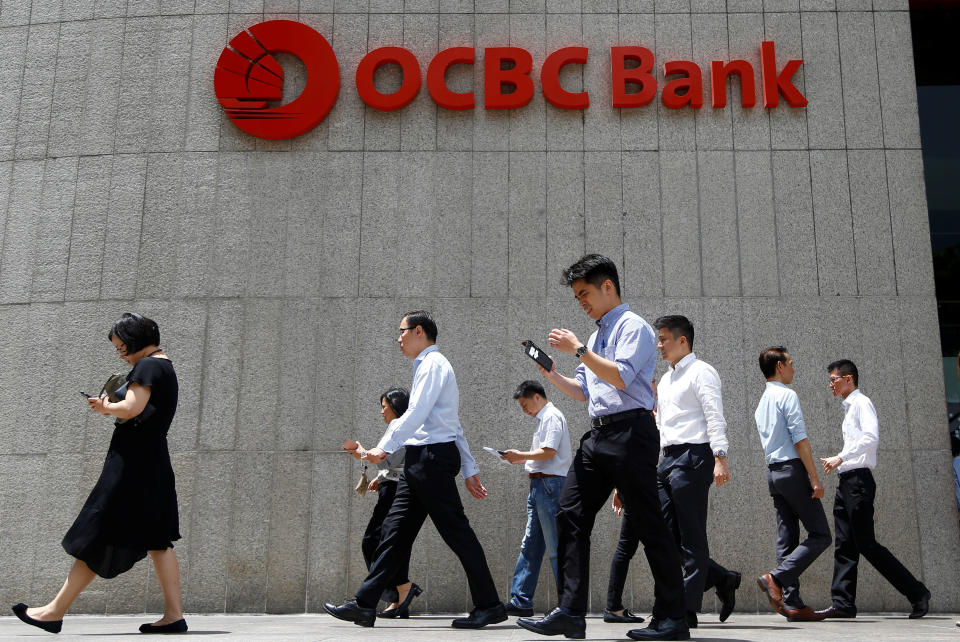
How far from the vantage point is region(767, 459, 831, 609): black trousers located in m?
6.58

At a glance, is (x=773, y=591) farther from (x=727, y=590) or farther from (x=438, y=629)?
(x=438, y=629)

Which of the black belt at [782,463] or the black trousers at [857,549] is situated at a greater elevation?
the black belt at [782,463]

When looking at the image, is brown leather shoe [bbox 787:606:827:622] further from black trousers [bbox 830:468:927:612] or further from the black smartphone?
the black smartphone

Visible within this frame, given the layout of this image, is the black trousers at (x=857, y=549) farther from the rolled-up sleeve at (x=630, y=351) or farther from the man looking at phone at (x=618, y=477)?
the rolled-up sleeve at (x=630, y=351)

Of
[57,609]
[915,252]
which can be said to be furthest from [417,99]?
[57,609]

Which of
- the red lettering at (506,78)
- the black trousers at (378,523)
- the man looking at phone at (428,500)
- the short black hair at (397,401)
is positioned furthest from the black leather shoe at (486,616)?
the red lettering at (506,78)

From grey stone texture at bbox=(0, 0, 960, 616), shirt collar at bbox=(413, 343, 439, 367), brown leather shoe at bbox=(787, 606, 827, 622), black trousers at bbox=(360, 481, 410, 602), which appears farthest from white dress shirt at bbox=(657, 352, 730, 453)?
black trousers at bbox=(360, 481, 410, 602)

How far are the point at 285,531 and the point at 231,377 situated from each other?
5.15 feet

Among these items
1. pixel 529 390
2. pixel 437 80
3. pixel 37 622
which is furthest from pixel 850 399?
pixel 37 622

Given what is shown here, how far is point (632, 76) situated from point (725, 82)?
0.95 meters

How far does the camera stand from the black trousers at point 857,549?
6895mm

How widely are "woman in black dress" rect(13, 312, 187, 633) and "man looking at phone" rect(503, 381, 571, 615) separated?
284 centimetres

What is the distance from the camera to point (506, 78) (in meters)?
8.70

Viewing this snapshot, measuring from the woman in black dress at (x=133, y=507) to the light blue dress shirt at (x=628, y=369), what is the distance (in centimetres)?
272
